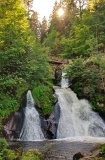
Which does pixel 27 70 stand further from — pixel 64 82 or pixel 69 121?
pixel 64 82

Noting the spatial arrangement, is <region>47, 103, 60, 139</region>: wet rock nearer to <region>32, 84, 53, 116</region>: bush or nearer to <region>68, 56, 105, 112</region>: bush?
<region>32, 84, 53, 116</region>: bush

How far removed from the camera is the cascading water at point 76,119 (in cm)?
3023

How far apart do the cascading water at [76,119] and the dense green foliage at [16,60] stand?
224 cm

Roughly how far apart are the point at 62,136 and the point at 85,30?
77.3 feet

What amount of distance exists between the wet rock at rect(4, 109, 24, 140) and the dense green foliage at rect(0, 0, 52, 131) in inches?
20.3

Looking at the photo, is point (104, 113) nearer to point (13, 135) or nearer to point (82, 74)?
point (82, 74)

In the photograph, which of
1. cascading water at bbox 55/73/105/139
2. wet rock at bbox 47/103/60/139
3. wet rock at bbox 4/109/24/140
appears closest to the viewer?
wet rock at bbox 4/109/24/140

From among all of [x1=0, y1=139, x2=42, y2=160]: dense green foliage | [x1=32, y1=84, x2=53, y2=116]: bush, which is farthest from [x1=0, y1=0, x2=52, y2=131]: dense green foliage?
[x1=0, y1=139, x2=42, y2=160]: dense green foliage

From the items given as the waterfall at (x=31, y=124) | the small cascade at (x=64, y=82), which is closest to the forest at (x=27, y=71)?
the waterfall at (x=31, y=124)

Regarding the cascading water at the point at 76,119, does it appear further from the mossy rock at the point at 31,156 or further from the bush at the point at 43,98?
the mossy rock at the point at 31,156

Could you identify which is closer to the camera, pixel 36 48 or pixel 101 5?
pixel 36 48

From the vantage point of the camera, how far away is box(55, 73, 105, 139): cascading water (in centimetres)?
3023

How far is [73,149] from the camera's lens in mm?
22141

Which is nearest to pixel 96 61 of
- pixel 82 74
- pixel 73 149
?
pixel 82 74
